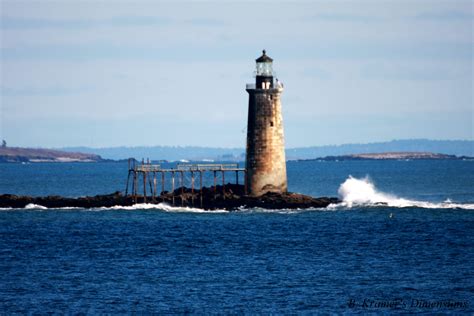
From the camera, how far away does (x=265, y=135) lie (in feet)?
239

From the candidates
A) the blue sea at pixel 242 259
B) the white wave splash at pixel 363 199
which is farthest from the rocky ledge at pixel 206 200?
the white wave splash at pixel 363 199

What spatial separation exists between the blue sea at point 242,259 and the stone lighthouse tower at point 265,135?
7.30 ft

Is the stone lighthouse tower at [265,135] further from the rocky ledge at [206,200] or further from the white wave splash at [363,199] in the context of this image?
the white wave splash at [363,199]

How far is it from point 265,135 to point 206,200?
25.2ft

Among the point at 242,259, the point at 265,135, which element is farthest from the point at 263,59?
the point at 242,259

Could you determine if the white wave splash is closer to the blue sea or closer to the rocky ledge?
the blue sea

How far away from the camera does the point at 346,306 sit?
4062 centimetres

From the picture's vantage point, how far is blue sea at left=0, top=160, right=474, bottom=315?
41.6m

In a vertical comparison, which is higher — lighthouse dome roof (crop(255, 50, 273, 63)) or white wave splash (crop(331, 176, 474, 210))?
lighthouse dome roof (crop(255, 50, 273, 63))

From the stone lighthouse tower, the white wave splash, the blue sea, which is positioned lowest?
the blue sea

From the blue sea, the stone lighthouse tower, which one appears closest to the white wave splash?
the blue sea

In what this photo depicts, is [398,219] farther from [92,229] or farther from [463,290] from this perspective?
[463,290]

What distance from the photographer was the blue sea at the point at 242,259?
4159 centimetres

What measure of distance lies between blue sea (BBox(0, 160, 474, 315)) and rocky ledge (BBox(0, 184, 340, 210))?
33.4 inches
